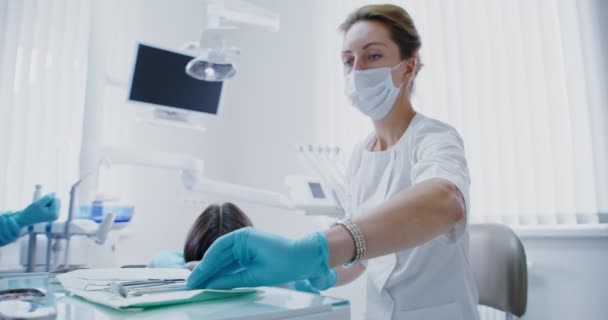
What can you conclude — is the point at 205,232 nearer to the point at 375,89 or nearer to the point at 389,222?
the point at 375,89

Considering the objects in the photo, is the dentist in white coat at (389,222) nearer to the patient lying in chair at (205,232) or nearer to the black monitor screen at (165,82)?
the patient lying in chair at (205,232)

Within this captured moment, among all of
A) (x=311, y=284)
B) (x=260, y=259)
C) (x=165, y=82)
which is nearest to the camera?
(x=260, y=259)

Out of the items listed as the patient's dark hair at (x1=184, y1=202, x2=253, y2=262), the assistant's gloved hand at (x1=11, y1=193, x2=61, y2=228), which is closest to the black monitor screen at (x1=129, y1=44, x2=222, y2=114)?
the assistant's gloved hand at (x1=11, y1=193, x2=61, y2=228)

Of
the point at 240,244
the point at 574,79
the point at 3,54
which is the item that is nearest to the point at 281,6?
the point at 3,54

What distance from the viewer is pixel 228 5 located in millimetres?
1392

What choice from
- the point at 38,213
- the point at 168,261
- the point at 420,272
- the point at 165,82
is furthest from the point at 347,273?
the point at 165,82

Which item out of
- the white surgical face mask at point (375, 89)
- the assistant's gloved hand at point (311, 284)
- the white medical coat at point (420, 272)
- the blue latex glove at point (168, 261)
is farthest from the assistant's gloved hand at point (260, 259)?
the blue latex glove at point (168, 261)

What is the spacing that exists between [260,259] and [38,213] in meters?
1.14

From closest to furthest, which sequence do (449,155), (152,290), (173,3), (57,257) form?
(152,290) < (449,155) < (57,257) < (173,3)

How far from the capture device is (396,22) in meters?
1.03

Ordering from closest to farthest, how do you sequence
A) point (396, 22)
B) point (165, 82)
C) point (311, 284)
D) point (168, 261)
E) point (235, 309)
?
point (235, 309) → point (311, 284) → point (396, 22) → point (168, 261) → point (165, 82)

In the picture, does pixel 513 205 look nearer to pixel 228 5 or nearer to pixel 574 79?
pixel 574 79

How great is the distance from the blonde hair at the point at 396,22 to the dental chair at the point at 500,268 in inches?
26.8

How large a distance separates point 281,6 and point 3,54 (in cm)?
184
